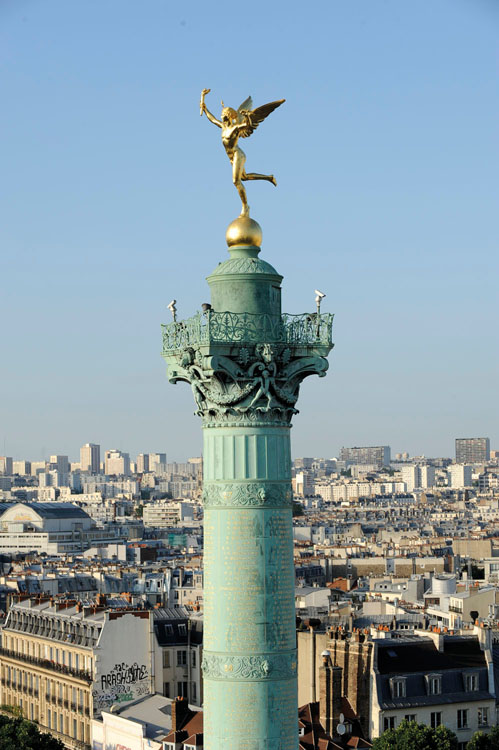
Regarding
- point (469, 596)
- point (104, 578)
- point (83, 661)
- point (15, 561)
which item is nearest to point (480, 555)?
point (15, 561)

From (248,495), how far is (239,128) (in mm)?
4259

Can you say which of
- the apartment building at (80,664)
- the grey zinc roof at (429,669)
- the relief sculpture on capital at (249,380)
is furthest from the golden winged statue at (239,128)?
the apartment building at (80,664)

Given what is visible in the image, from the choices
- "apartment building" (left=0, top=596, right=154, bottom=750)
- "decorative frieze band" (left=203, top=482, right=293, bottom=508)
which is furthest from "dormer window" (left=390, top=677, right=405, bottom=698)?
"decorative frieze band" (left=203, top=482, right=293, bottom=508)

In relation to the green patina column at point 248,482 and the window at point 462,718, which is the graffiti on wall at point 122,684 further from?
the green patina column at point 248,482

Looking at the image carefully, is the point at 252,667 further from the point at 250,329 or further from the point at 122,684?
the point at 122,684

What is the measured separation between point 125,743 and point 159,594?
36.0 meters

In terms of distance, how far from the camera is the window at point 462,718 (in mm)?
52406

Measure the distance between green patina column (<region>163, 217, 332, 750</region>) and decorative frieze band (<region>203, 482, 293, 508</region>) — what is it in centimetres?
1

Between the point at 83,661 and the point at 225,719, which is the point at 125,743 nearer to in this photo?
the point at 83,661

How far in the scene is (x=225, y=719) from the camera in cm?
1758

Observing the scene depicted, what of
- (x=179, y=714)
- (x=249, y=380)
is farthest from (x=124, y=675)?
(x=249, y=380)

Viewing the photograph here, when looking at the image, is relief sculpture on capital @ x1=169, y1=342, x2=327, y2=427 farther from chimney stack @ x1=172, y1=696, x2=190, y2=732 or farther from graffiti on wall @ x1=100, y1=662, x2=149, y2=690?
graffiti on wall @ x1=100, y1=662, x2=149, y2=690

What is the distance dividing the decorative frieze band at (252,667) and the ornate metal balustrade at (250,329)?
352 cm

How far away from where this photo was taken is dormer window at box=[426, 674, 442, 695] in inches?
2036
